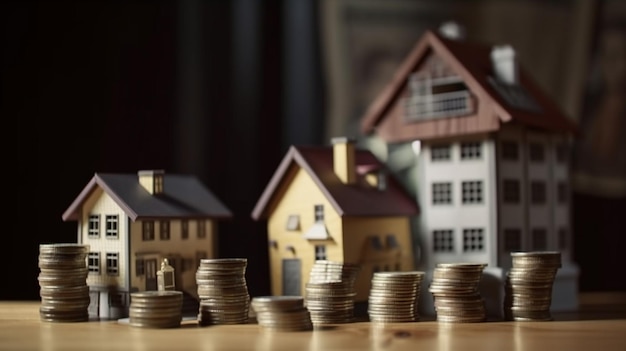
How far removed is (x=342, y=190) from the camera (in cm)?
1656

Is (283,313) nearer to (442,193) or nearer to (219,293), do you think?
(219,293)

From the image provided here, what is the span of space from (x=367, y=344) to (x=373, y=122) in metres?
6.79

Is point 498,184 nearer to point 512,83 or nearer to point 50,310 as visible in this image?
point 512,83

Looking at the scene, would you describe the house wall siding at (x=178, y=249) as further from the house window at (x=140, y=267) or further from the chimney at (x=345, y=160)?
the chimney at (x=345, y=160)

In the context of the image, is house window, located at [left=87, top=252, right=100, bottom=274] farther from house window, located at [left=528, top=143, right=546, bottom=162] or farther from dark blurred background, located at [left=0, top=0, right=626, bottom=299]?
house window, located at [left=528, top=143, right=546, bottom=162]

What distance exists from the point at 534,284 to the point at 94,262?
7492 mm

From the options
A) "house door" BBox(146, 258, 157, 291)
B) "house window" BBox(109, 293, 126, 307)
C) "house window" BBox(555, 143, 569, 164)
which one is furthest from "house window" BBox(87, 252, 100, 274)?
"house window" BBox(555, 143, 569, 164)

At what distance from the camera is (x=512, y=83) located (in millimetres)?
17391

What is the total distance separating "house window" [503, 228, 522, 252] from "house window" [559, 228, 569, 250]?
1.37 metres

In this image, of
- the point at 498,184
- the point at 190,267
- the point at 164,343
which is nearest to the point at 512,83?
the point at 498,184

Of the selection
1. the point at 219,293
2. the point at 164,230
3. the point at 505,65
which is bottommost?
the point at 219,293

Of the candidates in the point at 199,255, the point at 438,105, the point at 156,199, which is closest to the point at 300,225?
the point at 199,255

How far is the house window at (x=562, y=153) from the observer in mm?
17922

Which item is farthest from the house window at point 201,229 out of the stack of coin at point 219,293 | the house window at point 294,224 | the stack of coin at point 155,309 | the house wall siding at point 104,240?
the stack of coin at point 155,309
